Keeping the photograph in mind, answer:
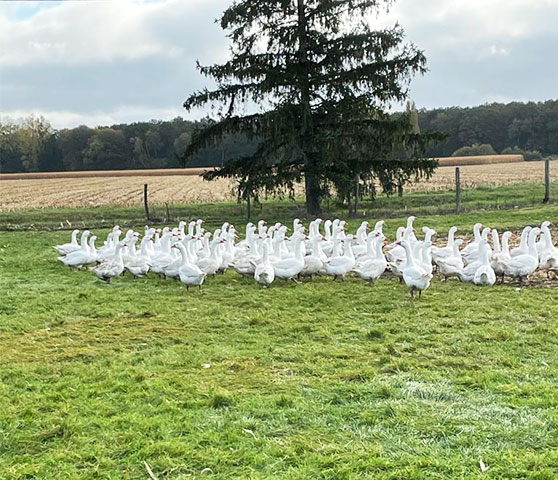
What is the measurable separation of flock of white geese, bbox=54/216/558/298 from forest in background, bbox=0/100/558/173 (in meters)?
62.2

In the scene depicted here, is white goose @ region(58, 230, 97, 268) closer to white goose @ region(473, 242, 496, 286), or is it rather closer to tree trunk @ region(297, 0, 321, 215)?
white goose @ region(473, 242, 496, 286)

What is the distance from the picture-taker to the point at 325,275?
12.6m

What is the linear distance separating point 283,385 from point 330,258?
602cm

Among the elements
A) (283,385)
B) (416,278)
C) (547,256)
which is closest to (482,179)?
(547,256)

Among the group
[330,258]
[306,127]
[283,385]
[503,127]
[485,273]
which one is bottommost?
[283,385]

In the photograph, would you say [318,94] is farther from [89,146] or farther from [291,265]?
[89,146]

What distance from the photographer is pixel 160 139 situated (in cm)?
8481

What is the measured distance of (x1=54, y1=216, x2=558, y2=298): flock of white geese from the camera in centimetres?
1098

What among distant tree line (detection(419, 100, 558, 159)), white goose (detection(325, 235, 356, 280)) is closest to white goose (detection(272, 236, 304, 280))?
white goose (detection(325, 235, 356, 280))

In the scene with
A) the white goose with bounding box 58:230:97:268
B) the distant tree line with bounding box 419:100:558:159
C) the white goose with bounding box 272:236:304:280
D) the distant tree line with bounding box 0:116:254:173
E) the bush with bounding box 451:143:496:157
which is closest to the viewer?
the white goose with bounding box 272:236:304:280

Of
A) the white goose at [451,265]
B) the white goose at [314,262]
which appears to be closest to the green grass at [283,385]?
the white goose at [451,265]

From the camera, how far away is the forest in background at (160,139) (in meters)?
78.9

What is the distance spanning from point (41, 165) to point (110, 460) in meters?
90.9

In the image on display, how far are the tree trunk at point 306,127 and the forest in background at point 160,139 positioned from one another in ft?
171
